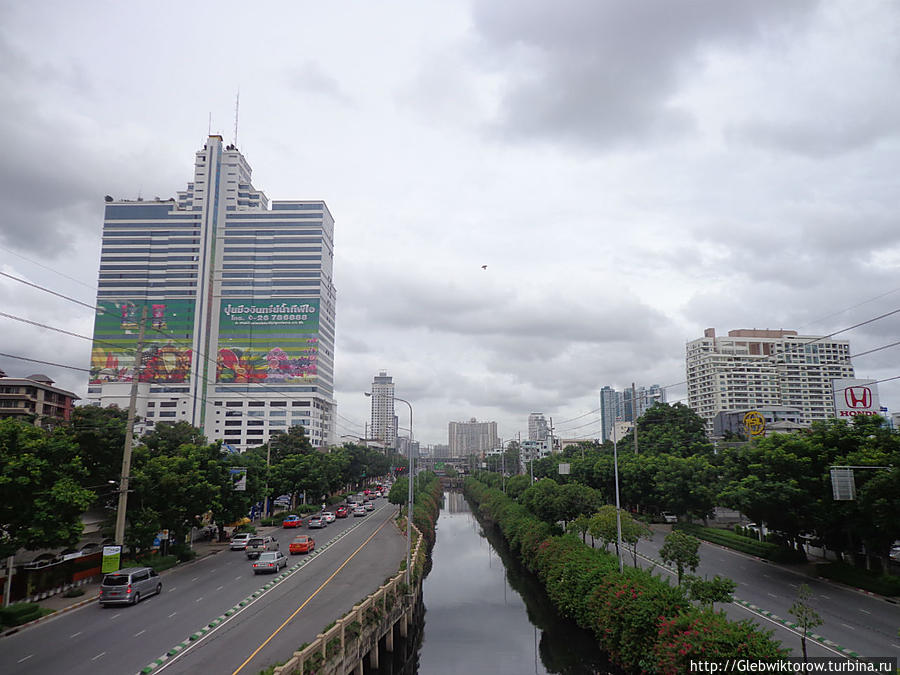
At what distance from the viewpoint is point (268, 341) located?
149 m

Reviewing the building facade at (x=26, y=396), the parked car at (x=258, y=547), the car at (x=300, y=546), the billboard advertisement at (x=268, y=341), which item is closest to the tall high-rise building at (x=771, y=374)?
the billboard advertisement at (x=268, y=341)

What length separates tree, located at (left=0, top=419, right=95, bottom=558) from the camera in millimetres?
25688

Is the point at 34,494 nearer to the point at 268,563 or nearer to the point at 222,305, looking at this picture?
the point at 268,563

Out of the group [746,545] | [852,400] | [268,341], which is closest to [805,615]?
[852,400]

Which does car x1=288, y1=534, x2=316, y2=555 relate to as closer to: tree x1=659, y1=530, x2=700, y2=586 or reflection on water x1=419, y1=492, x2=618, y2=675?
reflection on water x1=419, y1=492, x2=618, y2=675

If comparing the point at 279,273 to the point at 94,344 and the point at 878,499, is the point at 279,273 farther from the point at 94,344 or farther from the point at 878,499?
the point at 878,499

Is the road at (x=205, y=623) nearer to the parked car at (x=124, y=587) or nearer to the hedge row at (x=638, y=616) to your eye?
the parked car at (x=124, y=587)

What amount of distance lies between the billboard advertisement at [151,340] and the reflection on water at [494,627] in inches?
4431

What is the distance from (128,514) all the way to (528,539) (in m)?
30.6

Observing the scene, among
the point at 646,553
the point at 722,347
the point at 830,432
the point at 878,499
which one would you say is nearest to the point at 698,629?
the point at 878,499

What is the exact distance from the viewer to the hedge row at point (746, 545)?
45500mm

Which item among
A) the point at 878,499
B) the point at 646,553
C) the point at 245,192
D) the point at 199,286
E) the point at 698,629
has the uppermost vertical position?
the point at 245,192

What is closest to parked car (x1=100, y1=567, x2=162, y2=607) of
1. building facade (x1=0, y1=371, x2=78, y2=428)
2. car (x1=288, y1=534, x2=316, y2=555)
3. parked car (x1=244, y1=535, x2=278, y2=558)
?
parked car (x1=244, y1=535, x2=278, y2=558)

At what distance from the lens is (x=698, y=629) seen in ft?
59.8
